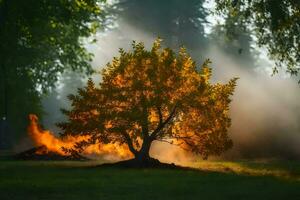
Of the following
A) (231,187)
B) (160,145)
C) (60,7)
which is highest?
(60,7)

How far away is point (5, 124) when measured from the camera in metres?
49.0

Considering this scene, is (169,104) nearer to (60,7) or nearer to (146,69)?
(146,69)

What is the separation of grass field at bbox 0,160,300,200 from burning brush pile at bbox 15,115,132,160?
17.9 feet

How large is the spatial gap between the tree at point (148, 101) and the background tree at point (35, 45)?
13.2 feet

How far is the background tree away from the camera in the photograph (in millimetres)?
29172

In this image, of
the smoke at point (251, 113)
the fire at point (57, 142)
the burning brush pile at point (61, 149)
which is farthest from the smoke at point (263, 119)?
the burning brush pile at point (61, 149)

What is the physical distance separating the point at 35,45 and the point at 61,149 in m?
6.66

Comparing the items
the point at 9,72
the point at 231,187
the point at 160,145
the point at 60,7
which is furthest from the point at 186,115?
the point at 9,72

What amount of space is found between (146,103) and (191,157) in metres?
12.5

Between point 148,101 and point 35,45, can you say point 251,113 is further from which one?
point 148,101

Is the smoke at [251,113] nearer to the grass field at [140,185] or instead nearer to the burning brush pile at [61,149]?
the burning brush pile at [61,149]

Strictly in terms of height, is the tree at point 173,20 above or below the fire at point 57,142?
above

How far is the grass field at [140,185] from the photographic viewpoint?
16.7 m

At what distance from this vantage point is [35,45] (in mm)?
39219
